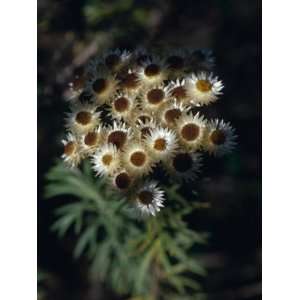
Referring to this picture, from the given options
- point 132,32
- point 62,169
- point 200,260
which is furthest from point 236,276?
point 132,32

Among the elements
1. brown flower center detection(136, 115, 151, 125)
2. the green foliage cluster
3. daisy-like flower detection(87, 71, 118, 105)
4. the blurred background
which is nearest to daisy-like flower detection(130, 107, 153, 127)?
brown flower center detection(136, 115, 151, 125)

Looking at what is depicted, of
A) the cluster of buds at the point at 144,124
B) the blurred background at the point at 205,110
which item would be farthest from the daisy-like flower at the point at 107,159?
the blurred background at the point at 205,110

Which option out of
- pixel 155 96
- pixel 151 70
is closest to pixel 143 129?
pixel 155 96

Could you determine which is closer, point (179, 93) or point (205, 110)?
point (179, 93)

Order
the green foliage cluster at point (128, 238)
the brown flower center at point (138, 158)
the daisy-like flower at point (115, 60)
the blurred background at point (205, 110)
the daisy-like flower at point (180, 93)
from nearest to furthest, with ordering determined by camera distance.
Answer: the brown flower center at point (138, 158) < the daisy-like flower at point (180, 93) < the daisy-like flower at point (115, 60) < the green foliage cluster at point (128, 238) < the blurred background at point (205, 110)

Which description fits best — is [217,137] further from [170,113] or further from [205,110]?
[205,110]

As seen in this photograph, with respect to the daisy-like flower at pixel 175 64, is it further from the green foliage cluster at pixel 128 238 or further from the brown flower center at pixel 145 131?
the green foliage cluster at pixel 128 238
